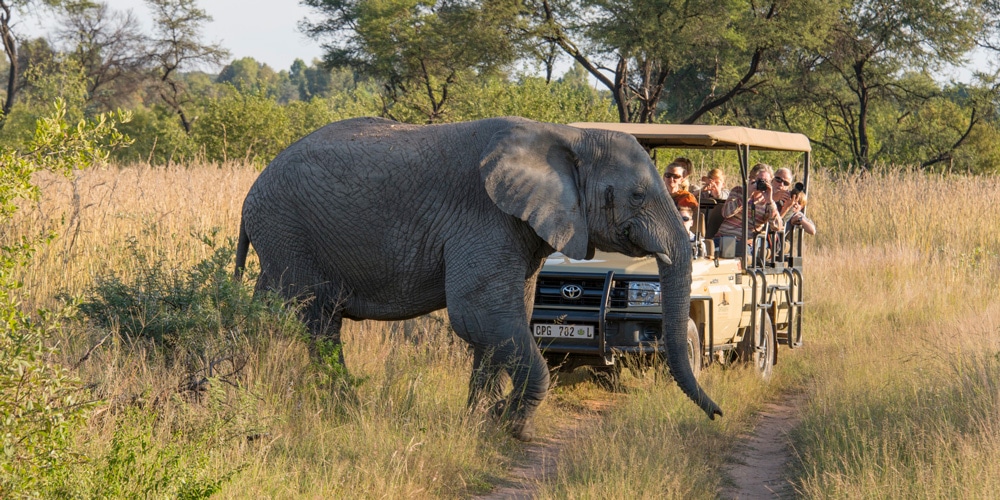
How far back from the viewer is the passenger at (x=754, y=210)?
32.8 feet

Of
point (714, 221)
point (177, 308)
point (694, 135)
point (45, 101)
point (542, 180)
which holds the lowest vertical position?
point (177, 308)

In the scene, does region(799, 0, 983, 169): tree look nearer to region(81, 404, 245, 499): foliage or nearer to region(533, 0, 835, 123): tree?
region(533, 0, 835, 123): tree

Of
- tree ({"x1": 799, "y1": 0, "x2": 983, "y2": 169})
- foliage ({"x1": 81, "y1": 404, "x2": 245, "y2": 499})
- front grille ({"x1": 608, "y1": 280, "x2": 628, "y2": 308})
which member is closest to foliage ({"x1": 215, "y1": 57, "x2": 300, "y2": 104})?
tree ({"x1": 799, "y1": 0, "x2": 983, "y2": 169})

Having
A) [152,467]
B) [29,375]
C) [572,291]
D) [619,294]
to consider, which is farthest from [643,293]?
[29,375]

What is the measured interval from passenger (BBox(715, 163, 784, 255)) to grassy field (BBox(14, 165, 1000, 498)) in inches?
49.8

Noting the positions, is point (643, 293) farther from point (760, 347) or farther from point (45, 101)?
point (45, 101)

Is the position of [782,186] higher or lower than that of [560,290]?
higher

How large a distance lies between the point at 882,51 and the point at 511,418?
24.9 m

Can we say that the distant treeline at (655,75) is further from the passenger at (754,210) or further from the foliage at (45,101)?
the passenger at (754,210)

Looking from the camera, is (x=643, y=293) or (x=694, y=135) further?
(x=694, y=135)

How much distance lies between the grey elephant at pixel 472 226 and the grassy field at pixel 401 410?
1.35ft

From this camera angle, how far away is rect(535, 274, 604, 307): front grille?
856 centimetres

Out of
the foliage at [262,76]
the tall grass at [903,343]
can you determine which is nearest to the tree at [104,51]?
the tall grass at [903,343]

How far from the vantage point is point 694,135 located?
8.82m
